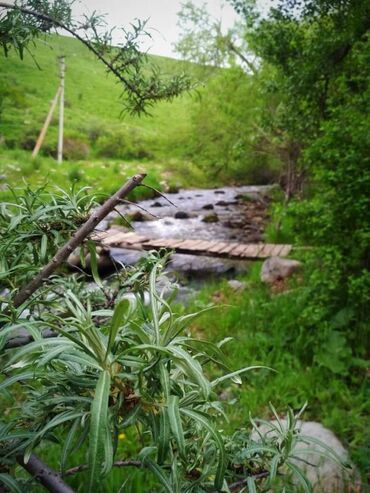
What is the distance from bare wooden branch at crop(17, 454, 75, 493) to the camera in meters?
0.70

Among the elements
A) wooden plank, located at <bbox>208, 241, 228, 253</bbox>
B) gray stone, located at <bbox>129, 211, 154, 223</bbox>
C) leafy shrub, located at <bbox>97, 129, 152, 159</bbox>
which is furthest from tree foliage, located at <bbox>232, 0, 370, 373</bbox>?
leafy shrub, located at <bbox>97, 129, 152, 159</bbox>

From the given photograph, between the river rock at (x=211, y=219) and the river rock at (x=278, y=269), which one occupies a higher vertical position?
the river rock at (x=278, y=269)

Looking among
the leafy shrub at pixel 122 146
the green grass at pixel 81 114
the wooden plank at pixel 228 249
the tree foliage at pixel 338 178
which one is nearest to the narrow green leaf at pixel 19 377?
the tree foliage at pixel 338 178

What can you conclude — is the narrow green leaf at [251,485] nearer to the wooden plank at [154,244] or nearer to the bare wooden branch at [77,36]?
the bare wooden branch at [77,36]

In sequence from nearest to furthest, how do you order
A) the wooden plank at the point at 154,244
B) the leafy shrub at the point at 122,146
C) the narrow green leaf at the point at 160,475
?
the narrow green leaf at the point at 160,475
the wooden plank at the point at 154,244
the leafy shrub at the point at 122,146

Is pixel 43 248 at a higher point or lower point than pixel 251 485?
higher

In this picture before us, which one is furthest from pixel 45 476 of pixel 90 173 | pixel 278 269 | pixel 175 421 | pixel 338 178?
pixel 90 173

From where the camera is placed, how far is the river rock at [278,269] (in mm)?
5491

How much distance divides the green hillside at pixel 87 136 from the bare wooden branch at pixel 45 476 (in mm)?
11391

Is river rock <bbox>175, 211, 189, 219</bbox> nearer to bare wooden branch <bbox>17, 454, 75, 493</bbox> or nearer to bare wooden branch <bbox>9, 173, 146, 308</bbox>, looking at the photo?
bare wooden branch <bbox>9, 173, 146, 308</bbox>

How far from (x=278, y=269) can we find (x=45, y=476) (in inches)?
205

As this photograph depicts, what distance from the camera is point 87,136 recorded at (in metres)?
22.7

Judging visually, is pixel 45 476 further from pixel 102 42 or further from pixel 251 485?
pixel 102 42

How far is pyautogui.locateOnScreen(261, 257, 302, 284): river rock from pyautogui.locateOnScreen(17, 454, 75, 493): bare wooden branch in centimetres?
498
